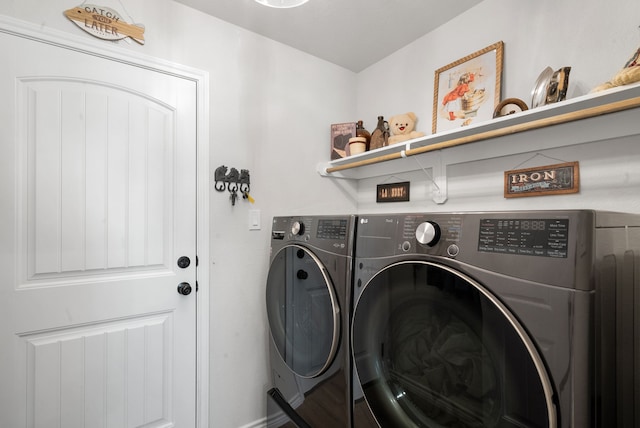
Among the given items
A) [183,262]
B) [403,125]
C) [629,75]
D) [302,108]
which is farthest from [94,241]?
[629,75]

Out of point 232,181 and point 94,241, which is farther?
point 232,181

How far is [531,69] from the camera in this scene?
1338 millimetres

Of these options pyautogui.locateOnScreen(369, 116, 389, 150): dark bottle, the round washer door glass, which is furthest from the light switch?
pyautogui.locateOnScreen(369, 116, 389, 150): dark bottle

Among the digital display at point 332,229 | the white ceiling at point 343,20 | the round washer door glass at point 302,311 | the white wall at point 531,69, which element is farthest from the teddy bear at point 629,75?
the round washer door glass at point 302,311

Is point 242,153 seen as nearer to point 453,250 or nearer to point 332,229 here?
point 332,229

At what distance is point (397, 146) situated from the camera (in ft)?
5.13

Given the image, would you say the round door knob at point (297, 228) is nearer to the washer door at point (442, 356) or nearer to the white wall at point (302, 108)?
the white wall at point (302, 108)

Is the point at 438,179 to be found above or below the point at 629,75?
below

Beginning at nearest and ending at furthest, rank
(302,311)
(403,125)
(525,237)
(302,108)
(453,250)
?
(525,237) → (453,250) → (302,311) → (403,125) → (302,108)

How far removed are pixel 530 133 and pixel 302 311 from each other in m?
1.30

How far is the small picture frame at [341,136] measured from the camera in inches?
79.2

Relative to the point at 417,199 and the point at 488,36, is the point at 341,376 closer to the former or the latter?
the point at 417,199

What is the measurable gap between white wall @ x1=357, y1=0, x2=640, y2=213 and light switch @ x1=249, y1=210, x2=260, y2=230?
869 millimetres

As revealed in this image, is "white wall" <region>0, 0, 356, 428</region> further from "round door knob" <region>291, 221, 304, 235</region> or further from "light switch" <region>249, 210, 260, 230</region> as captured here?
"round door knob" <region>291, 221, 304, 235</region>
